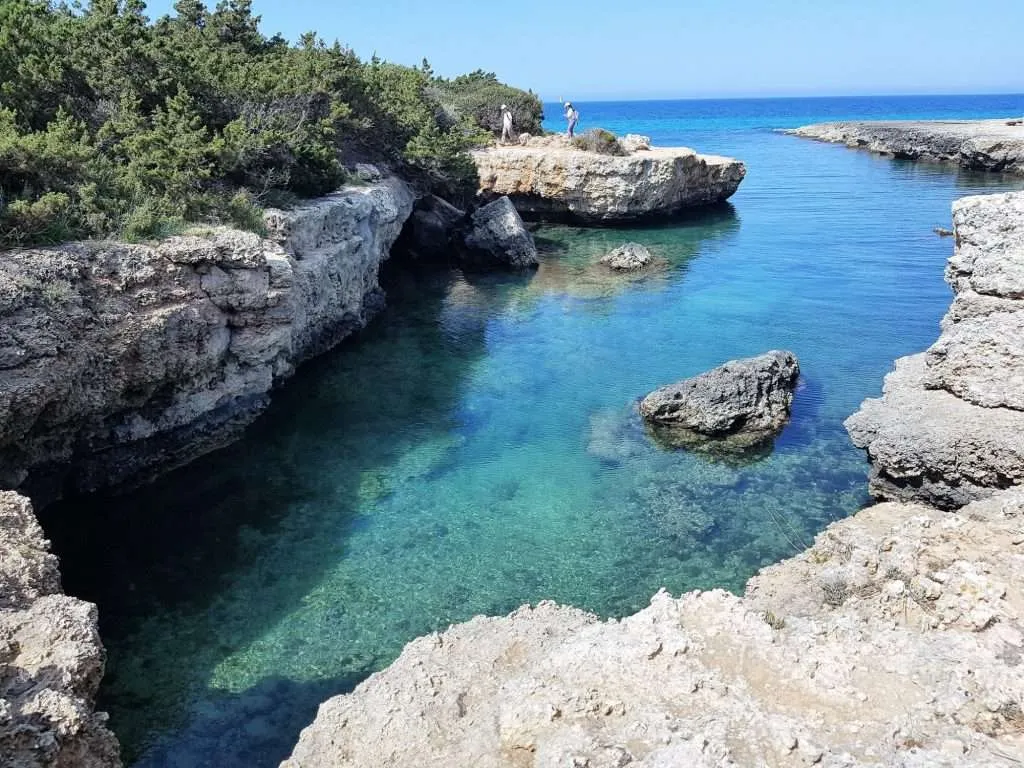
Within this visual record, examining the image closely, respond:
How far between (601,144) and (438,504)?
27.0m

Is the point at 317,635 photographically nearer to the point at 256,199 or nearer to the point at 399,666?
the point at 399,666

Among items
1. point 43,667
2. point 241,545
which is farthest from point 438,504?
point 43,667

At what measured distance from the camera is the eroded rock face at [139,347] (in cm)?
1106

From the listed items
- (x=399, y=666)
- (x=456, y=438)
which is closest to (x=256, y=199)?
(x=456, y=438)

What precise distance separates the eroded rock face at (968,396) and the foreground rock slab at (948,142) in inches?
1964

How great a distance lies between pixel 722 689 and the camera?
19.6 ft

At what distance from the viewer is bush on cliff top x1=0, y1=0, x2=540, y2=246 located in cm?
1341

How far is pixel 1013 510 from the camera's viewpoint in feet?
30.6

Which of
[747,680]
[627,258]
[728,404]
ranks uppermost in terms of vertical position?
[747,680]

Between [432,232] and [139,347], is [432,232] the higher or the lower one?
the lower one

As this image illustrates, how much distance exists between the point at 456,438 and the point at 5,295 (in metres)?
8.45

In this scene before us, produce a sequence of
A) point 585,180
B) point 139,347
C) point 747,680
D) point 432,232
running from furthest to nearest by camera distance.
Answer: point 585,180
point 432,232
point 139,347
point 747,680

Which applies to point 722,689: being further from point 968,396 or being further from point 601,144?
point 601,144

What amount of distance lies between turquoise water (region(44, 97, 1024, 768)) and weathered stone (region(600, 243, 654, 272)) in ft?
15.4
